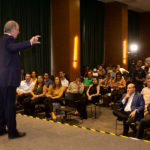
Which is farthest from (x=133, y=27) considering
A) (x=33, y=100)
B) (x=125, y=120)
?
(x=125, y=120)

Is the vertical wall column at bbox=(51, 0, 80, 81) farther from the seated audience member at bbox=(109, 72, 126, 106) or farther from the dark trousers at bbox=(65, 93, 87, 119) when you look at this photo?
the dark trousers at bbox=(65, 93, 87, 119)

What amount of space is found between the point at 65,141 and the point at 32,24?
6365 mm

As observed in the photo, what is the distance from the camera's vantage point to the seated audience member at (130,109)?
13.1 feet

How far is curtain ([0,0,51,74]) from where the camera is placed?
7292mm

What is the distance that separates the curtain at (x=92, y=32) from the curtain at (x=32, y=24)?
208 cm

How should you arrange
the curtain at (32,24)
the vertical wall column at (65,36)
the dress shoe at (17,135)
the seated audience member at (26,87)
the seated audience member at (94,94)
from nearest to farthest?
the dress shoe at (17,135)
the seated audience member at (94,94)
the seated audience member at (26,87)
the curtain at (32,24)
the vertical wall column at (65,36)

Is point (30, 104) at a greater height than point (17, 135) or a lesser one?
lesser

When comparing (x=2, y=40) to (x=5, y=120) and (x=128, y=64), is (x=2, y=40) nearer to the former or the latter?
(x=5, y=120)

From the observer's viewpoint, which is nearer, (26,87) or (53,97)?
(53,97)

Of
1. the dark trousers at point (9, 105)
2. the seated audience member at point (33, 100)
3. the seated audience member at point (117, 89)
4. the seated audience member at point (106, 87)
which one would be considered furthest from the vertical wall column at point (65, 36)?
the dark trousers at point (9, 105)

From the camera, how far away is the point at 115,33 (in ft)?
38.0

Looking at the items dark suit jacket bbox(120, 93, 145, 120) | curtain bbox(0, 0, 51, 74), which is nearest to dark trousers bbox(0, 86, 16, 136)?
dark suit jacket bbox(120, 93, 145, 120)

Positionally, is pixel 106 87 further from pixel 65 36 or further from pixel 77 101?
pixel 65 36

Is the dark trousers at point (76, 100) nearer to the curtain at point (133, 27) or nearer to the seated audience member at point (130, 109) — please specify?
the seated audience member at point (130, 109)
